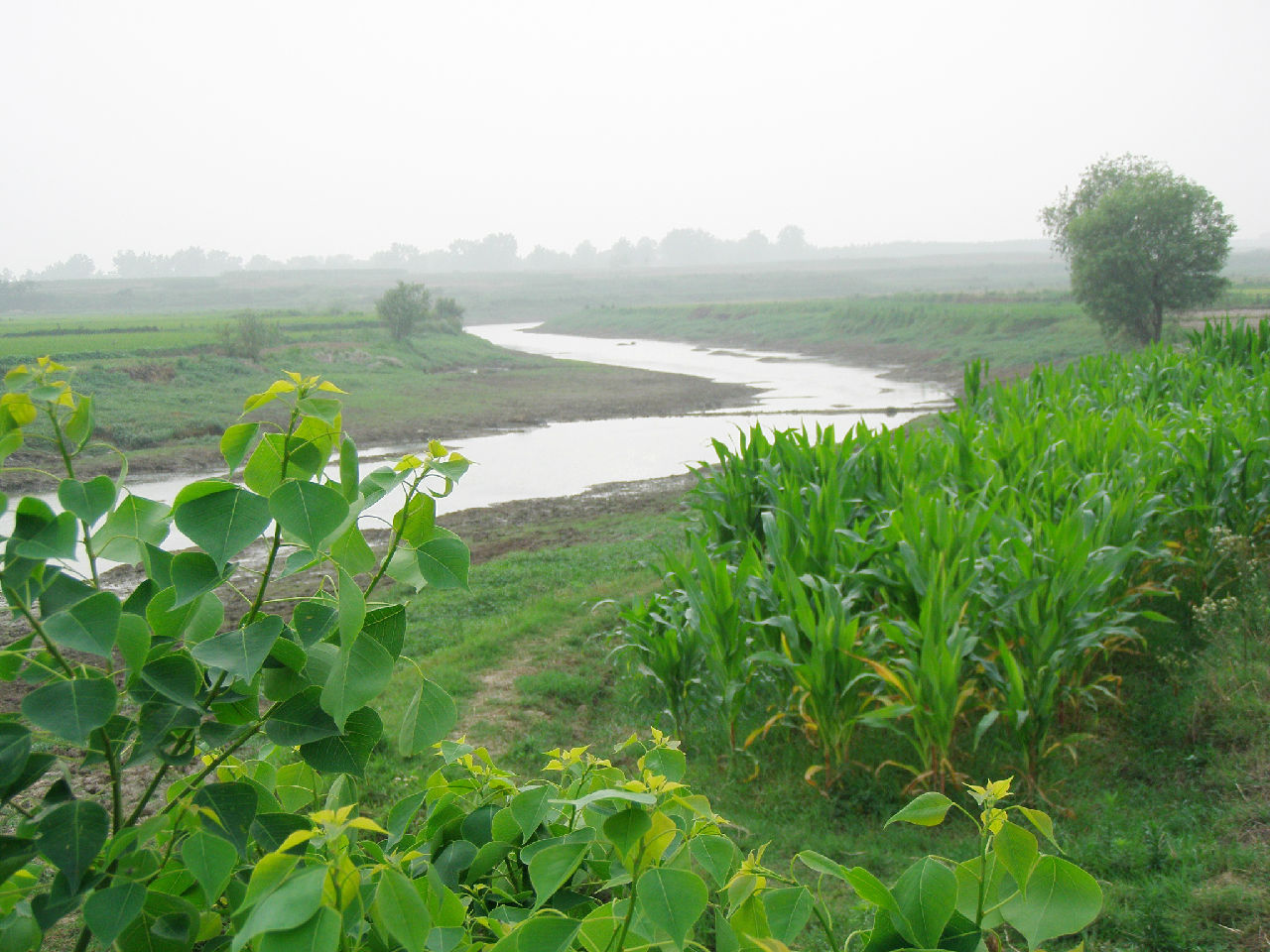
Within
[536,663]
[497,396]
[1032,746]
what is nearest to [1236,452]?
[1032,746]

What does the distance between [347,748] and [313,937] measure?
0.85 ft

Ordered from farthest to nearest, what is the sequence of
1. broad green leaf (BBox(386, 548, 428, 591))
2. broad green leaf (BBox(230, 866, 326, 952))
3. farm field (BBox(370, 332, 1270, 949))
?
farm field (BBox(370, 332, 1270, 949))
broad green leaf (BBox(386, 548, 428, 591))
broad green leaf (BBox(230, 866, 326, 952))

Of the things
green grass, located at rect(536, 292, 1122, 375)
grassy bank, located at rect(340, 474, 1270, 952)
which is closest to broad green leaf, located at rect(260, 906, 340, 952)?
grassy bank, located at rect(340, 474, 1270, 952)

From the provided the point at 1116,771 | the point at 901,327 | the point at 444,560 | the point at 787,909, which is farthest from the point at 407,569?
the point at 901,327

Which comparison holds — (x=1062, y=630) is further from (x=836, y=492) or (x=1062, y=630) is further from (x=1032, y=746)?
(x=836, y=492)

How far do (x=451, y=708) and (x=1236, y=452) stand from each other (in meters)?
6.78

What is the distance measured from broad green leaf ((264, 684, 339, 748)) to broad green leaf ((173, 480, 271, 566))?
0.58 ft

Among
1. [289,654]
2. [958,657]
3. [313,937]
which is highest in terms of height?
[289,654]

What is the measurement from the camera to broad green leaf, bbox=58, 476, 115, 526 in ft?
2.35

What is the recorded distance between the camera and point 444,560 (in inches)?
33.6

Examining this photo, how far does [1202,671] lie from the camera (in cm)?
500

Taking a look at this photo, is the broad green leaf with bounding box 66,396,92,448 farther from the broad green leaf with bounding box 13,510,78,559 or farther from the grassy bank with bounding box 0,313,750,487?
the grassy bank with bounding box 0,313,750,487

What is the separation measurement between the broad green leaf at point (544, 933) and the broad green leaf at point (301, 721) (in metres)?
0.25

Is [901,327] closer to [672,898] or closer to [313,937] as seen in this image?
[672,898]
